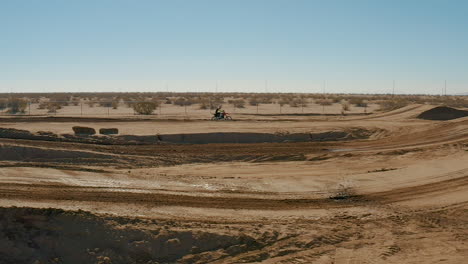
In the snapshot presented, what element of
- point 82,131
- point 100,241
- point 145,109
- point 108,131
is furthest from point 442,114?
point 100,241

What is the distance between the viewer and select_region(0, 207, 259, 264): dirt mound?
1191cm

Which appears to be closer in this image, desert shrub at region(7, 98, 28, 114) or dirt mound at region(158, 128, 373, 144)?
dirt mound at region(158, 128, 373, 144)

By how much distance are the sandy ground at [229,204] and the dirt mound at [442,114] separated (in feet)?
53.0

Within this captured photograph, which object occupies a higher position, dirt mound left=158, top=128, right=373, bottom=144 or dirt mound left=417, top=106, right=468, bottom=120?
dirt mound left=417, top=106, right=468, bottom=120

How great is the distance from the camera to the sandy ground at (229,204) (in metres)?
12.0

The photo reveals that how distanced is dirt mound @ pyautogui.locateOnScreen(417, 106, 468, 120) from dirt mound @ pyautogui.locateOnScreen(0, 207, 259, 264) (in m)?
33.5

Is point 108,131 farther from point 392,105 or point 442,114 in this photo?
point 392,105

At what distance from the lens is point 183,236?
1227 centimetres

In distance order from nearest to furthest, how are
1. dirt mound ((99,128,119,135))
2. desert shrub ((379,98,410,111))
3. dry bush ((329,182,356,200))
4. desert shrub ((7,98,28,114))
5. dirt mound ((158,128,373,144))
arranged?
dry bush ((329,182,356,200)) < dirt mound ((158,128,373,144)) < dirt mound ((99,128,119,135)) < desert shrub ((7,98,28,114)) < desert shrub ((379,98,410,111))

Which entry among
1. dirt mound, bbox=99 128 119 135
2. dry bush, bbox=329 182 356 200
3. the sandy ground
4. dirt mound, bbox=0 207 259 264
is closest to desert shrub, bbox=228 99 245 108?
dirt mound, bbox=99 128 119 135

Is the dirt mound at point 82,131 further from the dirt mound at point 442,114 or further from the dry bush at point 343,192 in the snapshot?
the dirt mound at point 442,114

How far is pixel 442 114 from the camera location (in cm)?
4106

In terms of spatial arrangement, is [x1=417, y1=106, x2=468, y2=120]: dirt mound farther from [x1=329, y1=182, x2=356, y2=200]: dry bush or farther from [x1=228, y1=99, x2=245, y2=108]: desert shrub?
[x1=329, y1=182, x2=356, y2=200]: dry bush

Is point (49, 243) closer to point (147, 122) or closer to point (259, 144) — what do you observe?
point (259, 144)
